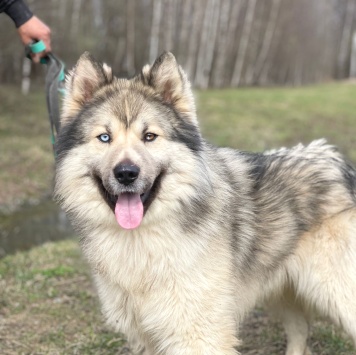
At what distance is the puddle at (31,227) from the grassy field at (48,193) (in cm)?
56

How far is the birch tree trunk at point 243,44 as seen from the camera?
3150cm

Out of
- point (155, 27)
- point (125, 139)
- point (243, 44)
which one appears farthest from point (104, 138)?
point (243, 44)

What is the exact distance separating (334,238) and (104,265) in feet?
4.88

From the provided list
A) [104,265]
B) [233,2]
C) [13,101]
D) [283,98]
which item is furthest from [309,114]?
[104,265]

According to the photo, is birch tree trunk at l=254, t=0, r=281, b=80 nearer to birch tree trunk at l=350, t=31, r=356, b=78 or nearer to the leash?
birch tree trunk at l=350, t=31, r=356, b=78

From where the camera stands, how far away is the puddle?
24.3 feet

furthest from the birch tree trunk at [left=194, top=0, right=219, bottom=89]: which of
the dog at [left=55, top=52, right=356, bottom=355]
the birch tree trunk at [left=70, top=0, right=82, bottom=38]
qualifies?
the dog at [left=55, top=52, right=356, bottom=355]

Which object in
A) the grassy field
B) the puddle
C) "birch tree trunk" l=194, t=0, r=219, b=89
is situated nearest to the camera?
the grassy field

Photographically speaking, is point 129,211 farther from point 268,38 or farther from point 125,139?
point 268,38

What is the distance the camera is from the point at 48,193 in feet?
34.0

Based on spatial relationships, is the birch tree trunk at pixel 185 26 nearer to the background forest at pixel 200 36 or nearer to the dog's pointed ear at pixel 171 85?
the background forest at pixel 200 36

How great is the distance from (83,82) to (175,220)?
3.22 feet

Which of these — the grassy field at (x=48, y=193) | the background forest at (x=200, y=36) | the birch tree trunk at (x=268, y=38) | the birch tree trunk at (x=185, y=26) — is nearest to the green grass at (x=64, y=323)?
the grassy field at (x=48, y=193)

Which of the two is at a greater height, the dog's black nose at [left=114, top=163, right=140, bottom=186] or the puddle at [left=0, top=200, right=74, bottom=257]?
the dog's black nose at [left=114, top=163, right=140, bottom=186]
